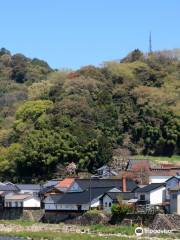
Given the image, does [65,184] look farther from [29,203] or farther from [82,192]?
[82,192]

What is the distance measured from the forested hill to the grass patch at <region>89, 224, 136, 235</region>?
16.9 m

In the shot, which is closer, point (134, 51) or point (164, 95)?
point (164, 95)

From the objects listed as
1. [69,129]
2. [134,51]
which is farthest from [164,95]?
[134,51]

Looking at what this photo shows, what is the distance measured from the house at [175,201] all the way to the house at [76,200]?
6.32 m

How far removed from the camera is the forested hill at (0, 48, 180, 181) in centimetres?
5531

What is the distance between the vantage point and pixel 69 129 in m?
57.2

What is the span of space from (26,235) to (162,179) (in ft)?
51.9

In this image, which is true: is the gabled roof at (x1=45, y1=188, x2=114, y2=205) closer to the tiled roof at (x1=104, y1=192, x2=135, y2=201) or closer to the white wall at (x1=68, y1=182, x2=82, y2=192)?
the tiled roof at (x1=104, y1=192, x2=135, y2=201)

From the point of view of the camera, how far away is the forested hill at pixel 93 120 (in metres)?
55.3

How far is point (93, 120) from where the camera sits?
5966 cm

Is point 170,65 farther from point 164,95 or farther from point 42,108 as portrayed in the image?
point 42,108

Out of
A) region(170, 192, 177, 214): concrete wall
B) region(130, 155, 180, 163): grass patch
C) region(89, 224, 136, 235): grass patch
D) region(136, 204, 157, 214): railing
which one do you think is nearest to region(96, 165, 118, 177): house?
region(130, 155, 180, 163): grass patch

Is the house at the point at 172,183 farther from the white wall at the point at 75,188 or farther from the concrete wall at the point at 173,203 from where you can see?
the white wall at the point at 75,188

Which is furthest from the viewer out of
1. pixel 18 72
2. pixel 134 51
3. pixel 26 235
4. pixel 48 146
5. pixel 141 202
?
pixel 18 72
